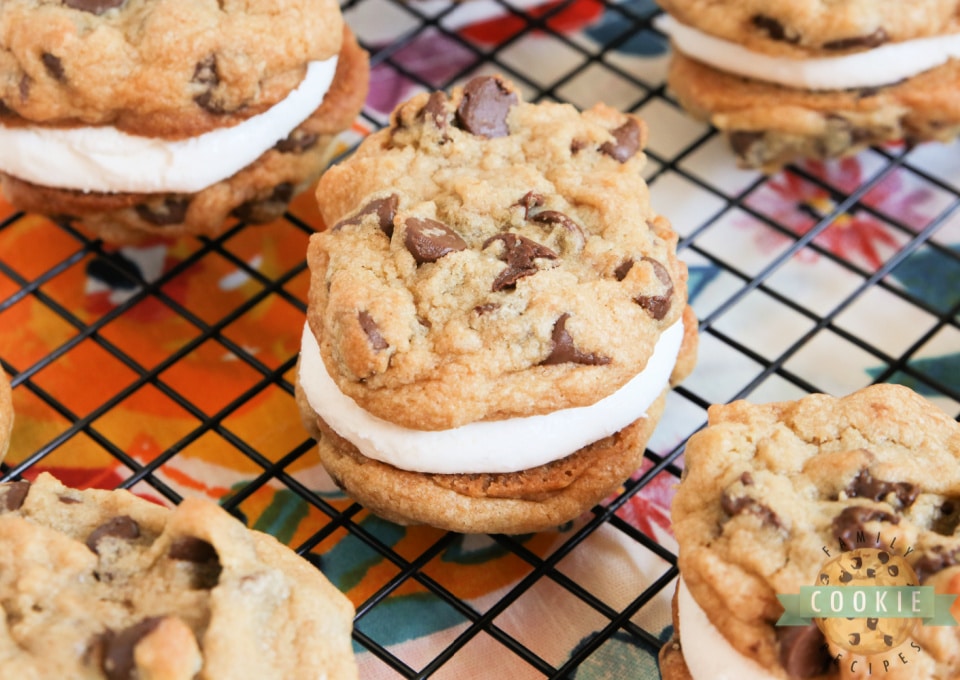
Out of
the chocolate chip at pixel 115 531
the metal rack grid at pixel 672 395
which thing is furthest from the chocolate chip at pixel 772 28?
the chocolate chip at pixel 115 531

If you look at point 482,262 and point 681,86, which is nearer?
point 482,262

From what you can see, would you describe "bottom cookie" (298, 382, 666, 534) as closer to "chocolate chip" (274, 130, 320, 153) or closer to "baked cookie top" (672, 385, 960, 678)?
"baked cookie top" (672, 385, 960, 678)

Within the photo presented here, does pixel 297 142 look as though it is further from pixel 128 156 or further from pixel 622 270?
pixel 622 270

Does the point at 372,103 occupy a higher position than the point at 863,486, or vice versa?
the point at 863,486

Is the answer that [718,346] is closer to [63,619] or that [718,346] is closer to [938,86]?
[938,86]

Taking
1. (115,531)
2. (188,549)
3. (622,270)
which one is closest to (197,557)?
(188,549)

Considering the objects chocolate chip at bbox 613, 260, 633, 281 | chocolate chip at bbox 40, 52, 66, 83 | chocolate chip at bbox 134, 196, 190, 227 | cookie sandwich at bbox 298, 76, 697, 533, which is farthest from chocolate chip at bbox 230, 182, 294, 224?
chocolate chip at bbox 613, 260, 633, 281

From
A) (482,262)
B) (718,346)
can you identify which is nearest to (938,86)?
(718,346)
